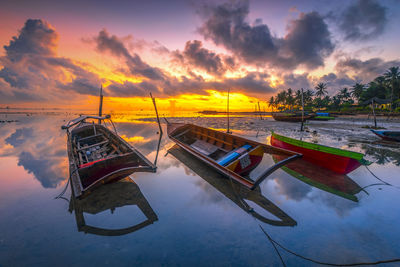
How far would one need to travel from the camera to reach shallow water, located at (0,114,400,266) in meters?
3.20

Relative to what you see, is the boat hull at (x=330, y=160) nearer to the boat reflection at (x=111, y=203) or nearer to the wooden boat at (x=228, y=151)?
the wooden boat at (x=228, y=151)

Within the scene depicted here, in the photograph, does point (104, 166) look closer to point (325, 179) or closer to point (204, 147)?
point (204, 147)

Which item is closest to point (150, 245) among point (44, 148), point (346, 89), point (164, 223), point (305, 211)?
point (164, 223)

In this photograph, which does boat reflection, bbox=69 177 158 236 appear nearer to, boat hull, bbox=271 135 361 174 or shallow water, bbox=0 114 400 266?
shallow water, bbox=0 114 400 266

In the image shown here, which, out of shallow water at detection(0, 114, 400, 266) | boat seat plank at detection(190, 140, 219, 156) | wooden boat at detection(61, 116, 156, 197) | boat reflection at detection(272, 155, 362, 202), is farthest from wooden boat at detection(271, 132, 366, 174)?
wooden boat at detection(61, 116, 156, 197)

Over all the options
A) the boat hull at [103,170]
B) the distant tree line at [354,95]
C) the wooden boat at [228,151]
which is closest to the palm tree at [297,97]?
the distant tree line at [354,95]

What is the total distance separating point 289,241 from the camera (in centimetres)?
356

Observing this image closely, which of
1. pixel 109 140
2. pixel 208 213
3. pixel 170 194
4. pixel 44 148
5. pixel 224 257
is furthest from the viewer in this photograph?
pixel 44 148

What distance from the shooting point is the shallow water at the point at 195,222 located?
3.20m

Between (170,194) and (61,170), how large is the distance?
6039 millimetres

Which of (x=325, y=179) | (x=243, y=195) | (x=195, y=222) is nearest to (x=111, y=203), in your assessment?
(x=195, y=222)

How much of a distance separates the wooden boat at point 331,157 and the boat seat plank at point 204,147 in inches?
183

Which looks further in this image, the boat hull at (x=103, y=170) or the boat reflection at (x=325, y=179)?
the boat reflection at (x=325, y=179)

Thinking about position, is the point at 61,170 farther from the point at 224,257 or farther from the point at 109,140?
the point at 224,257
